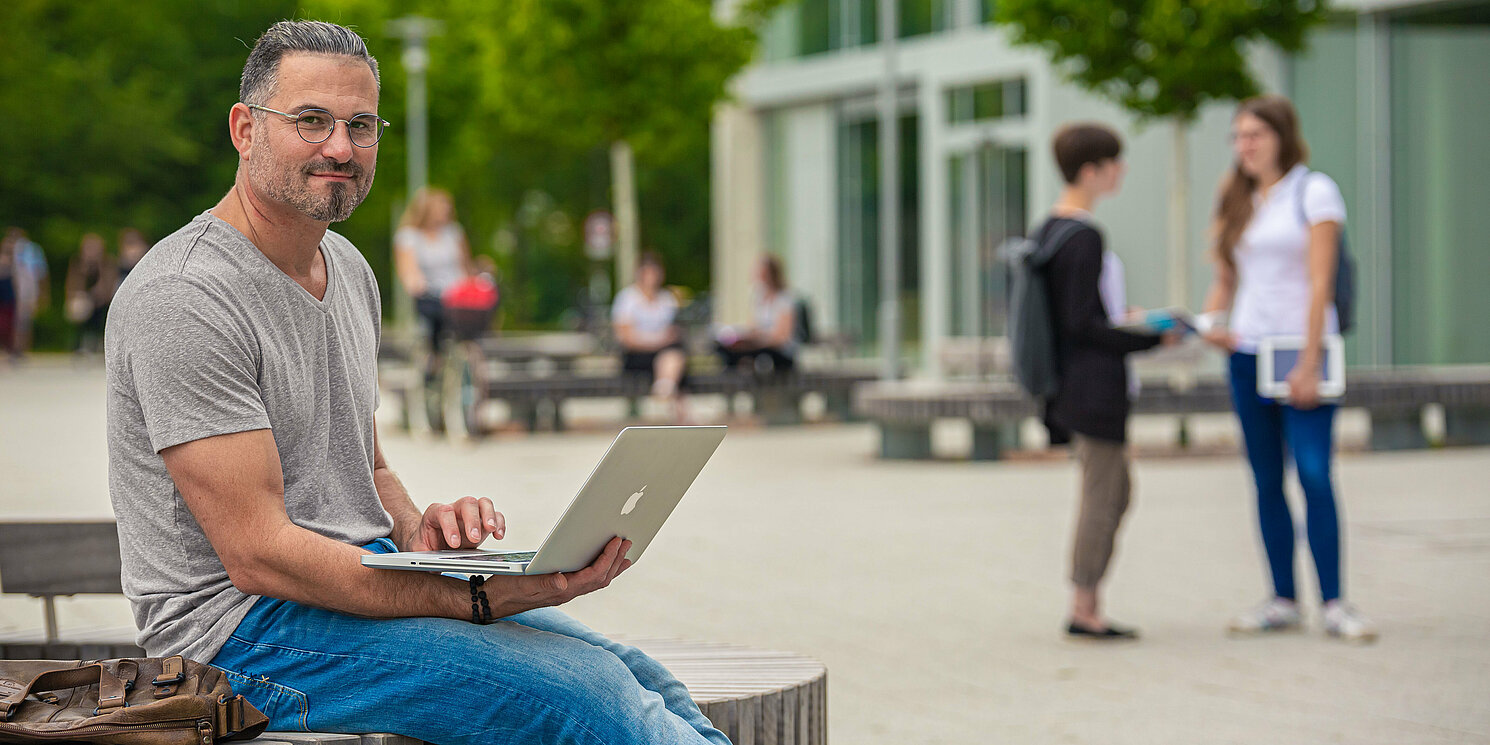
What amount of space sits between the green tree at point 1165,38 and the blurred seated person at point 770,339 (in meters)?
3.32

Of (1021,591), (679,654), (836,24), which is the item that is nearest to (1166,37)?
(1021,591)

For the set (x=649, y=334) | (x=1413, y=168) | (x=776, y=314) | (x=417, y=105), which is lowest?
(x=649, y=334)

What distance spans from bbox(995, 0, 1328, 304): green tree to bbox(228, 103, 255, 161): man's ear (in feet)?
38.8

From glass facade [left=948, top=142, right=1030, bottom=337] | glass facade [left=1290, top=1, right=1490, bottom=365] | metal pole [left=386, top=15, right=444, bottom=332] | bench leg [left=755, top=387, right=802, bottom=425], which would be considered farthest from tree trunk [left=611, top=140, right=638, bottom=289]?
metal pole [left=386, top=15, right=444, bottom=332]

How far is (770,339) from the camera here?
16.2 metres

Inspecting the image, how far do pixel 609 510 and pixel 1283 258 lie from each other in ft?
13.3

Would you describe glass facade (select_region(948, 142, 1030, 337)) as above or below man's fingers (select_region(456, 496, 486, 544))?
above

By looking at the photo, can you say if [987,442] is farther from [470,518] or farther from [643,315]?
[470,518]

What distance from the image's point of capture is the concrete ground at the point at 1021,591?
505cm

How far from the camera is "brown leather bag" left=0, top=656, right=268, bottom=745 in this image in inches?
98.7

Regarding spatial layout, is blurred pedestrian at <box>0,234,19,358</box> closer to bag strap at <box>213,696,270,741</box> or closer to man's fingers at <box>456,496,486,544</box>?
man's fingers at <box>456,496,486,544</box>

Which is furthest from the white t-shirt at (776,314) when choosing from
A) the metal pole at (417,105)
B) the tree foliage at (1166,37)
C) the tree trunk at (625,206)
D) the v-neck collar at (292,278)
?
the metal pole at (417,105)

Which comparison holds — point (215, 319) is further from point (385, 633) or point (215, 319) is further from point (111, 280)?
point (111, 280)

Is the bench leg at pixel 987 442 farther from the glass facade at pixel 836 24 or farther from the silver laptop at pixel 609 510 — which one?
the glass facade at pixel 836 24
